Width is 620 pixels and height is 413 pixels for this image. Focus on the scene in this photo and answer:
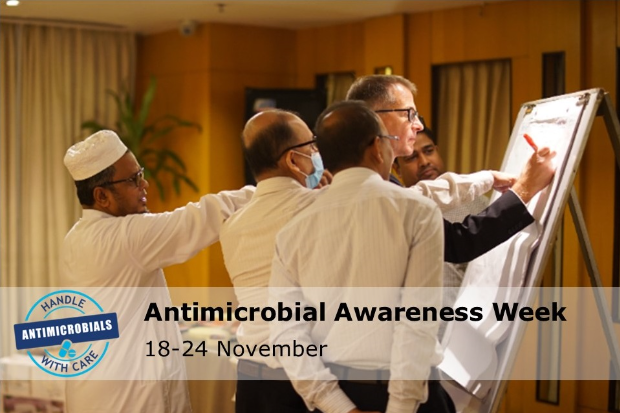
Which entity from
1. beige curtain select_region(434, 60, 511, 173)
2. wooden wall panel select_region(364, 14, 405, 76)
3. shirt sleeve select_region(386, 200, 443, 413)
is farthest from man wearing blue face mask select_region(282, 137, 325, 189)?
wooden wall panel select_region(364, 14, 405, 76)

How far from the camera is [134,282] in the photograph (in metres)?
2.96

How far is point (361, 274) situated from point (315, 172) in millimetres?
556

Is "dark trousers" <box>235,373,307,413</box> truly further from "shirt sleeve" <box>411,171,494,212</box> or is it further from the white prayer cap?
the white prayer cap

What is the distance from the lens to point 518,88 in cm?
567

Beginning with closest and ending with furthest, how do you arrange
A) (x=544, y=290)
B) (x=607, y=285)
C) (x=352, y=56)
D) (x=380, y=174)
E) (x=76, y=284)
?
(x=380, y=174) < (x=76, y=284) < (x=607, y=285) < (x=544, y=290) < (x=352, y=56)

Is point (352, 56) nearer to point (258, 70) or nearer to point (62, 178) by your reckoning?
point (258, 70)

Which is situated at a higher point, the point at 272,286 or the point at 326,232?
the point at 326,232

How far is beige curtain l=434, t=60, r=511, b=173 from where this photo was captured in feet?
19.3

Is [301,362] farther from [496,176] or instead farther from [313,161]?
[496,176]

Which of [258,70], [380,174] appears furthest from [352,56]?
[380,174]

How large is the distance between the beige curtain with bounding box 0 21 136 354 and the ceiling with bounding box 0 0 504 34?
30 cm

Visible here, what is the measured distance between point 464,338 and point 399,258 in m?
0.82

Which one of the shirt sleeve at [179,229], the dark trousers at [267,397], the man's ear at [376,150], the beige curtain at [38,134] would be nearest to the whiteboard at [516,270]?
the dark trousers at [267,397]

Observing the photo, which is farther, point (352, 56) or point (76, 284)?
point (352, 56)
